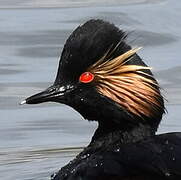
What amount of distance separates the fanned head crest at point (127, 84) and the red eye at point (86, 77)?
3 cm

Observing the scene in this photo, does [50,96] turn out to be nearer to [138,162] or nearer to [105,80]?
[105,80]

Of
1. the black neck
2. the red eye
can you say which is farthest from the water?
the red eye

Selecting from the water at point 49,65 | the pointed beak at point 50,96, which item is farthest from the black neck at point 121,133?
the water at point 49,65

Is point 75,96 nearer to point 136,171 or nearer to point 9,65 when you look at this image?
point 136,171

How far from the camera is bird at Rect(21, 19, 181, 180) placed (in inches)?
366

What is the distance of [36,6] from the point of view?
16.0 meters

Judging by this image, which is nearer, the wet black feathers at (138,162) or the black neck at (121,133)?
the wet black feathers at (138,162)

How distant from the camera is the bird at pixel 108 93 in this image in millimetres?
9289

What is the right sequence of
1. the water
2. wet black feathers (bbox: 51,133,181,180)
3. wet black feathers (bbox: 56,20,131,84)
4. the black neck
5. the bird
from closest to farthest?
wet black feathers (bbox: 51,133,181,180)
the bird
wet black feathers (bbox: 56,20,131,84)
the black neck
the water

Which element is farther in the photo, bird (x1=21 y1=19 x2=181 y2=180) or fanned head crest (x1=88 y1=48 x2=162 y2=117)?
fanned head crest (x1=88 y1=48 x2=162 y2=117)

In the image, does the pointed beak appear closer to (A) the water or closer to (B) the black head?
(B) the black head

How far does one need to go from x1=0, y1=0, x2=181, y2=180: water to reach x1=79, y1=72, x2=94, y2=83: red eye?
1421 mm

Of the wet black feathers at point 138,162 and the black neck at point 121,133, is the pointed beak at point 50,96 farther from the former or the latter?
the wet black feathers at point 138,162

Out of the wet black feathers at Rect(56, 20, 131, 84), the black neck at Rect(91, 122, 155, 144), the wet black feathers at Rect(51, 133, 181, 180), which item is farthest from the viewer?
the black neck at Rect(91, 122, 155, 144)
